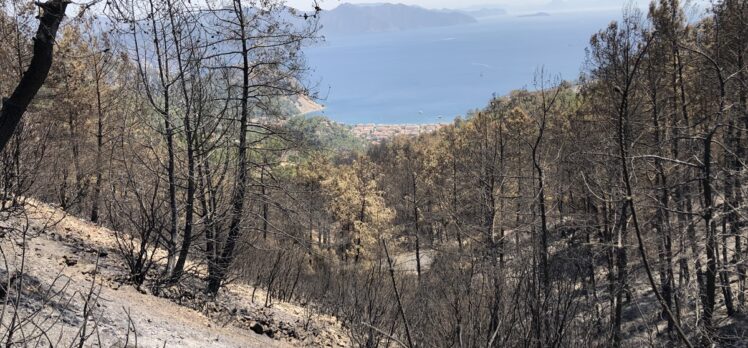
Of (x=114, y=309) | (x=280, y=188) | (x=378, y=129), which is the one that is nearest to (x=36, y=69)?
(x=114, y=309)

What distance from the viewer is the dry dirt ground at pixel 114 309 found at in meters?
→ 5.65

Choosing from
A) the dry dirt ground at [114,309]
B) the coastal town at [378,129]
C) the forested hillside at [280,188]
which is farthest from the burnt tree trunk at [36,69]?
the coastal town at [378,129]

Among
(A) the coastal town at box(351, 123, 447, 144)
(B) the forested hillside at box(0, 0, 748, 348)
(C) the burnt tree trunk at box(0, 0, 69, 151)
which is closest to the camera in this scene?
(C) the burnt tree trunk at box(0, 0, 69, 151)

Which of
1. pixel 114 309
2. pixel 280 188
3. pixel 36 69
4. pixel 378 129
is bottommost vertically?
pixel 114 309

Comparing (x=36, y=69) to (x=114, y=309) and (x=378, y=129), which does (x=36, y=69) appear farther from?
(x=378, y=129)

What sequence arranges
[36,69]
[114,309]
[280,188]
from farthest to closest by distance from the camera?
[280,188]
[114,309]
[36,69]

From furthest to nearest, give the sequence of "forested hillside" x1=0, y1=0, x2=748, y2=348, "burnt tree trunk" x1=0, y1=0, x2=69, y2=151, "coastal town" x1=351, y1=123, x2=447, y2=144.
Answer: "coastal town" x1=351, y1=123, x2=447, y2=144 → "forested hillside" x1=0, y1=0, x2=748, y2=348 → "burnt tree trunk" x1=0, y1=0, x2=69, y2=151

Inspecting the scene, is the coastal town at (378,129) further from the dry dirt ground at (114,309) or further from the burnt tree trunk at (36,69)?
the burnt tree trunk at (36,69)

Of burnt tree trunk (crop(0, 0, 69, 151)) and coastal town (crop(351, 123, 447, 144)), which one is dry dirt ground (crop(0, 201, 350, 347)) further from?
coastal town (crop(351, 123, 447, 144))

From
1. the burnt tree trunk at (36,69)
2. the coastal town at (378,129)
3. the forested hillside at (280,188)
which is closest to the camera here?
the burnt tree trunk at (36,69)

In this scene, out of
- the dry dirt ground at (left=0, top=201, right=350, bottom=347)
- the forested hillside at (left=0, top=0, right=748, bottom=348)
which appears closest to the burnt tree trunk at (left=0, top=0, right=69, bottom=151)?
the forested hillside at (left=0, top=0, right=748, bottom=348)

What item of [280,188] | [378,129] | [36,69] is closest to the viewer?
[36,69]

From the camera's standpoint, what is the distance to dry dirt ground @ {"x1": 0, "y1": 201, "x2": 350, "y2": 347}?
18.5 feet

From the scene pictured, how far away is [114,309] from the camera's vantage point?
6.70 m
